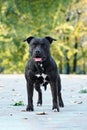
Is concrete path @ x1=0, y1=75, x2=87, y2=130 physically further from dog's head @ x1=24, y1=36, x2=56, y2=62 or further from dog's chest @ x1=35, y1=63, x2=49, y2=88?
dog's head @ x1=24, y1=36, x2=56, y2=62

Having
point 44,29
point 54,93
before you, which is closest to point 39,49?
point 54,93

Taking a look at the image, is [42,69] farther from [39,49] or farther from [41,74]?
[39,49]

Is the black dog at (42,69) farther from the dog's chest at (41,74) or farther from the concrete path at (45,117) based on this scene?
the concrete path at (45,117)

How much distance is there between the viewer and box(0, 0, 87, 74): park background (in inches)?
1030

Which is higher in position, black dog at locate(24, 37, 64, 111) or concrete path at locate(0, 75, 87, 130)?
black dog at locate(24, 37, 64, 111)

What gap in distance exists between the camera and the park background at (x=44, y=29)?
2616cm

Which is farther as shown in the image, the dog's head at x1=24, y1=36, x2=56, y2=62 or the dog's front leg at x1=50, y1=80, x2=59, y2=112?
the dog's front leg at x1=50, y1=80, x2=59, y2=112

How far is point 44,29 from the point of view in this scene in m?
33.0

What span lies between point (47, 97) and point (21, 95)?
2.48 feet

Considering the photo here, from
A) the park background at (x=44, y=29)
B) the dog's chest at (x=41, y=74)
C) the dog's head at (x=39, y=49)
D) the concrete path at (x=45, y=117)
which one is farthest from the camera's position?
the park background at (x=44, y=29)

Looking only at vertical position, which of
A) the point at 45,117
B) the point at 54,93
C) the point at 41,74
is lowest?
the point at 45,117

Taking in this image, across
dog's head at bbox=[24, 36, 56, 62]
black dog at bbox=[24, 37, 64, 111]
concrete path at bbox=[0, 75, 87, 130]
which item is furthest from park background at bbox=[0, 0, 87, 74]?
dog's head at bbox=[24, 36, 56, 62]

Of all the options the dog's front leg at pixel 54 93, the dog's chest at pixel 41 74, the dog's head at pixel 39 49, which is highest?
the dog's head at pixel 39 49

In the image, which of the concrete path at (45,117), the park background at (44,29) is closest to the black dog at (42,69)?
the concrete path at (45,117)
